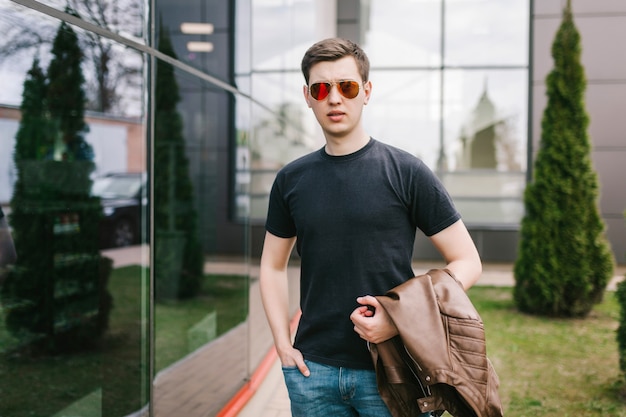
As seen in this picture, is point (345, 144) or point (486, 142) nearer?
point (345, 144)

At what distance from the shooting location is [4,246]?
2553mm

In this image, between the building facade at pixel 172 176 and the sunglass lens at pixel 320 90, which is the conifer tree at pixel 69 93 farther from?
the sunglass lens at pixel 320 90

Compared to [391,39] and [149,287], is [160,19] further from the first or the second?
[391,39]

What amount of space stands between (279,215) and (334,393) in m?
0.58

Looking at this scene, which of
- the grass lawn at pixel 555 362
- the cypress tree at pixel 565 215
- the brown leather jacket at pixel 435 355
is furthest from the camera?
the cypress tree at pixel 565 215

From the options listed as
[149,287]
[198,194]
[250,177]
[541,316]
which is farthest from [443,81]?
[149,287]

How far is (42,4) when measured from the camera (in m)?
2.46

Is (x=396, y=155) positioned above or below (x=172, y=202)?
above

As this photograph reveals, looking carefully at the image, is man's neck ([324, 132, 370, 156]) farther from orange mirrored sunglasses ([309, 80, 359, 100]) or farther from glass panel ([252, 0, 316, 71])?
glass panel ([252, 0, 316, 71])

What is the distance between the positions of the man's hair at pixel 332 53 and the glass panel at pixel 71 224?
126cm

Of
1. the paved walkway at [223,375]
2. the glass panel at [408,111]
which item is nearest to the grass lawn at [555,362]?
the paved walkway at [223,375]

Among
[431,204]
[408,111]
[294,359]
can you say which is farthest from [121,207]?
[408,111]

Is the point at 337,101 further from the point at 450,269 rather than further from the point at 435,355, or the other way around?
the point at 435,355

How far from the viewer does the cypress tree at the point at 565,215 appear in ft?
25.3
